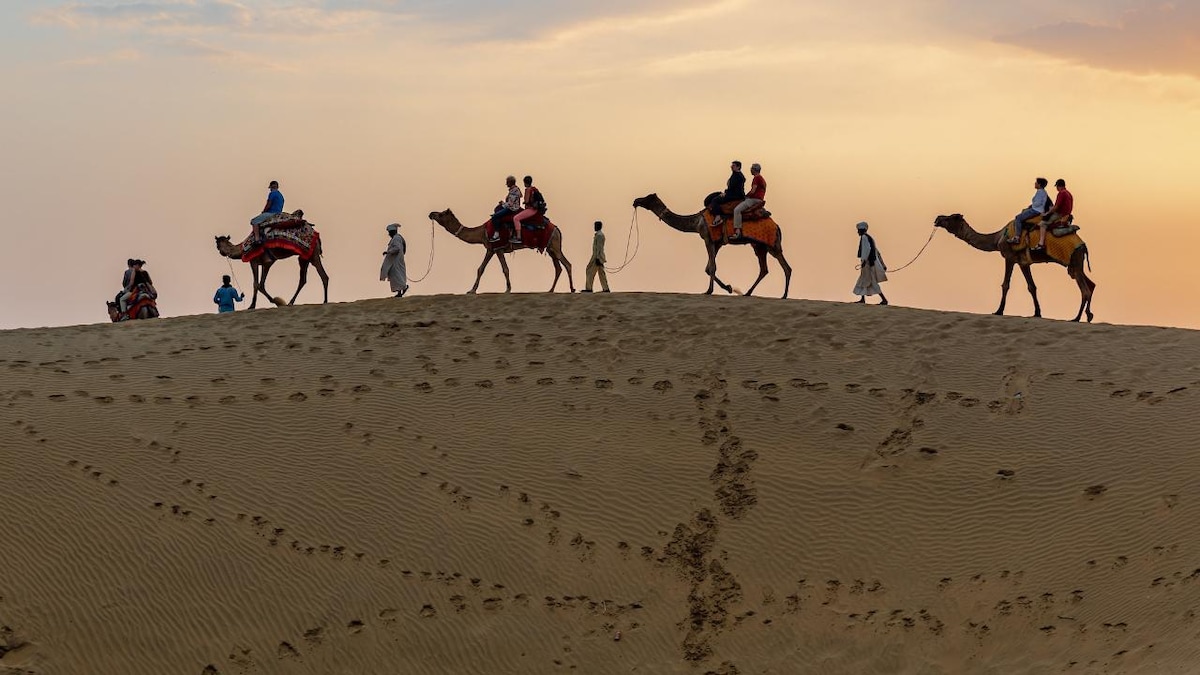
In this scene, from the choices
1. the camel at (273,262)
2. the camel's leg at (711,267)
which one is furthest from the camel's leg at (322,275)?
the camel's leg at (711,267)

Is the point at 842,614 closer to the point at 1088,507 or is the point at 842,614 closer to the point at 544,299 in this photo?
the point at 1088,507

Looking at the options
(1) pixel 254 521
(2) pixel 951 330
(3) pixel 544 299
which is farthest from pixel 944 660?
(3) pixel 544 299

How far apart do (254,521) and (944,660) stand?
22.2 feet

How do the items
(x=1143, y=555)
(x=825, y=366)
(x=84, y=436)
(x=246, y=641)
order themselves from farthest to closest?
1. (x=825, y=366)
2. (x=84, y=436)
3. (x=1143, y=555)
4. (x=246, y=641)

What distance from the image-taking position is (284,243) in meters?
25.2

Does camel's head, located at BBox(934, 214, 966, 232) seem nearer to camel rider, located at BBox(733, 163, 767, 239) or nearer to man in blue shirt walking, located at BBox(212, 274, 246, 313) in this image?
camel rider, located at BBox(733, 163, 767, 239)

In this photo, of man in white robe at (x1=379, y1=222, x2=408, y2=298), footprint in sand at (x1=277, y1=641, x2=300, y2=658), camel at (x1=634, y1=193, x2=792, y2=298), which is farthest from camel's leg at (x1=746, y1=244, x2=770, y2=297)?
footprint in sand at (x1=277, y1=641, x2=300, y2=658)

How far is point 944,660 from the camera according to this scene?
1533 centimetres

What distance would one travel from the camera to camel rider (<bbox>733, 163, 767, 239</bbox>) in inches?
966

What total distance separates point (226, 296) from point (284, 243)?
3.07 meters

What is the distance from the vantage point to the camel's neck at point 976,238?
25.4 metres

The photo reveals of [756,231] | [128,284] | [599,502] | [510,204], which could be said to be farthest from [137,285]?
[599,502]

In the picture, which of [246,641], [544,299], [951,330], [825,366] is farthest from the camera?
[544,299]

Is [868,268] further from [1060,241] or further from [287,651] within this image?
[287,651]
